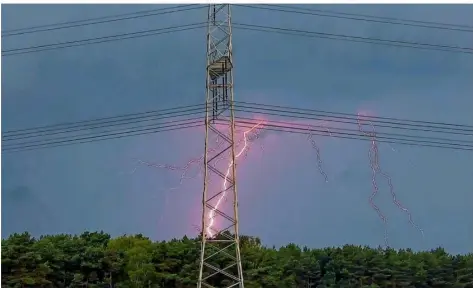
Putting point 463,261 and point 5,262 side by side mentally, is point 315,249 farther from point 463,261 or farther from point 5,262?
point 5,262

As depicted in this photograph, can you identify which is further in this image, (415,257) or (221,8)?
(415,257)

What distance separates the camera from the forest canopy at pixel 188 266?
84.4 ft

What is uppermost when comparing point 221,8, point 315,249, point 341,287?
point 221,8

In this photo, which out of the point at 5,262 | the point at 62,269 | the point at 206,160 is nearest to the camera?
the point at 206,160

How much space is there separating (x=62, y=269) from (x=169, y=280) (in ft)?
14.1

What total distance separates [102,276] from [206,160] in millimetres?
14086

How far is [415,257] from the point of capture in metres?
29.4

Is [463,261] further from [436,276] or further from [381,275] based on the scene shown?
[381,275]

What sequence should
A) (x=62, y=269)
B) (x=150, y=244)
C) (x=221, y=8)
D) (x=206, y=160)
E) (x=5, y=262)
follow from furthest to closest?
(x=150, y=244) → (x=62, y=269) → (x=5, y=262) → (x=221, y=8) → (x=206, y=160)

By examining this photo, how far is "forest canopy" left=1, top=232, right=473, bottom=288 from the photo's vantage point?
25.7 m

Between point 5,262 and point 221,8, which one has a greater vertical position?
point 221,8

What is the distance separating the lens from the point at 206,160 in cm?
1475

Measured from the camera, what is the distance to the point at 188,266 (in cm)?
2628

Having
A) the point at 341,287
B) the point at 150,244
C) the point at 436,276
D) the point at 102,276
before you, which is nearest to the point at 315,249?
the point at 341,287
